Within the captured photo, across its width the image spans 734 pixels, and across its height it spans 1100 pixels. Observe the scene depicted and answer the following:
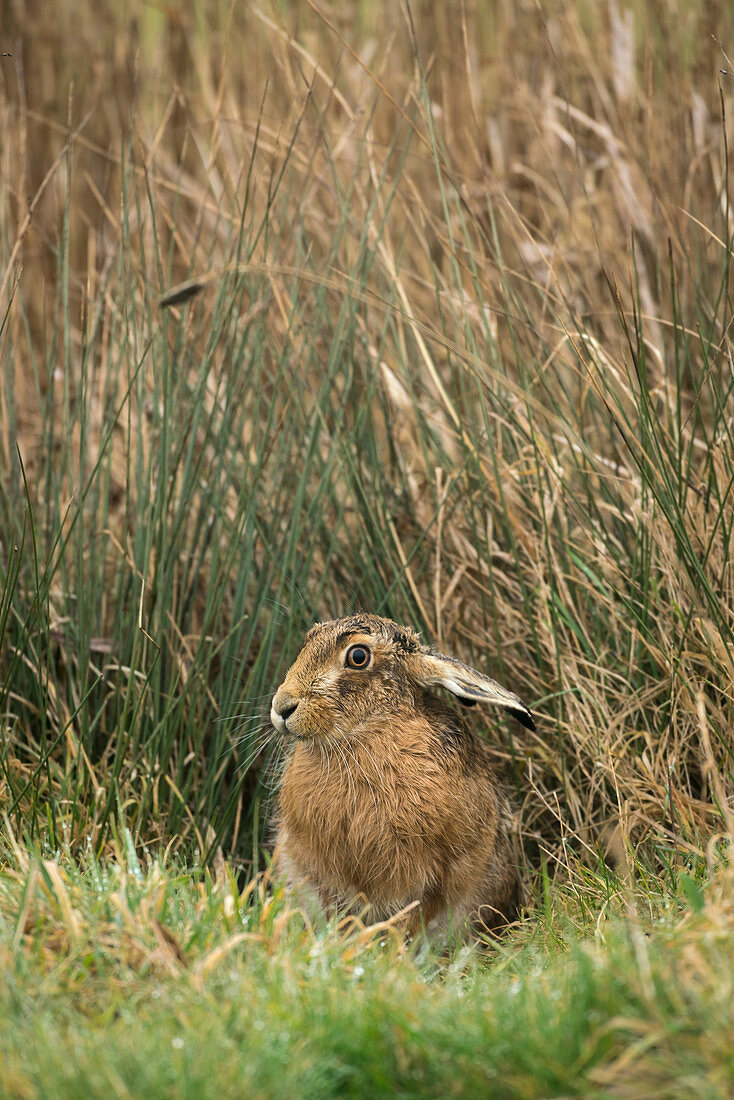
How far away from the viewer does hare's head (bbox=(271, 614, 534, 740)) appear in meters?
3.10

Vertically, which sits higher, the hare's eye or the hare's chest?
the hare's eye

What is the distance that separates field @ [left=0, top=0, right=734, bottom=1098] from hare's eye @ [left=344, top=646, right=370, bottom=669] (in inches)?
18.4

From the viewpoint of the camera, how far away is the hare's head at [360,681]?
3100mm

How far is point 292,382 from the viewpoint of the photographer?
4.16 m

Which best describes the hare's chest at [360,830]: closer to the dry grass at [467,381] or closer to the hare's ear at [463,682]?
the hare's ear at [463,682]

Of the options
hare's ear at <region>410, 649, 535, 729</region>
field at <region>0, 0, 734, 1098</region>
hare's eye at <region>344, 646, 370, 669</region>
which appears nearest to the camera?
field at <region>0, 0, 734, 1098</region>

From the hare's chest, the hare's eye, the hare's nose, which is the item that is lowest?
the hare's chest

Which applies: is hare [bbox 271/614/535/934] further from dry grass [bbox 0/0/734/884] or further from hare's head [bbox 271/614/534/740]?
dry grass [bbox 0/0/734/884]

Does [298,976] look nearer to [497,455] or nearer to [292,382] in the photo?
[497,455]

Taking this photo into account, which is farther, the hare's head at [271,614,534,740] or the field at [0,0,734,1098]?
the hare's head at [271,614,534,740]

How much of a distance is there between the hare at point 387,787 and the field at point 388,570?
0.51ft

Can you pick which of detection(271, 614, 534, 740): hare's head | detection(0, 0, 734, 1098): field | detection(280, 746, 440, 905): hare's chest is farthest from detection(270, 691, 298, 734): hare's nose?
detection(0, 0, 734, 1098): field

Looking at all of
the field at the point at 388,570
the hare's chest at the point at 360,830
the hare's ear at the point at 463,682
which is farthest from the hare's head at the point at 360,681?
the field at the point at 388,570

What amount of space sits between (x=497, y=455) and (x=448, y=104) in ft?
7.70
